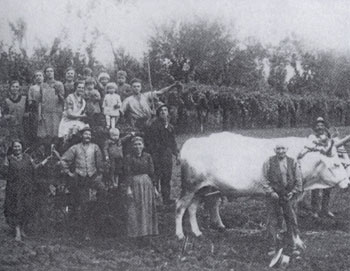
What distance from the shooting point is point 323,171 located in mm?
8547

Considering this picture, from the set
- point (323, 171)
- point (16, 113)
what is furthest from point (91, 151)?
point (323, 171)

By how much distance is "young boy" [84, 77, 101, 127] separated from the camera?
28.8 feet

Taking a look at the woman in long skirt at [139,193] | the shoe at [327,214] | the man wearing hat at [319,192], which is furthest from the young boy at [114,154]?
the shoe at [327,214]

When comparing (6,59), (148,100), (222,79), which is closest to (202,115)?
(222,79)

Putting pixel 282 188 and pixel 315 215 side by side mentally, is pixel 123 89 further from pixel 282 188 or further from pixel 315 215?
pixel 315 215

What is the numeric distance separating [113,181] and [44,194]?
3.67 feet

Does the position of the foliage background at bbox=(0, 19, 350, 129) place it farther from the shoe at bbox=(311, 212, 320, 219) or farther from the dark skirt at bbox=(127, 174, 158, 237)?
the shoe at bbox=(311, 212, 320, 219)

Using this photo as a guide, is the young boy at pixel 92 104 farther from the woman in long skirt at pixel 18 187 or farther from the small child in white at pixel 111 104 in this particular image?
the woman in long skirt at pixel 18 187

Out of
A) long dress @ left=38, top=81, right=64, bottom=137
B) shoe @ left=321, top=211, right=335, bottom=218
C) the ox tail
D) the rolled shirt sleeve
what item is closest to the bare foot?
long dress @ left=38, top=81, right=64, bottom=137

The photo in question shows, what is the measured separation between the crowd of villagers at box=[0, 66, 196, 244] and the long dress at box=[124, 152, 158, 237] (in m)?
0.01

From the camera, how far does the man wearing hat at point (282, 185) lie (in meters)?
7.31

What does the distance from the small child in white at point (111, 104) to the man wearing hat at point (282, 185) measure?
2974 millimetres

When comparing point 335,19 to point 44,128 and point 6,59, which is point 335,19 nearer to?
point 44,128

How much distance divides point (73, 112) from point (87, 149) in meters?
0.81
